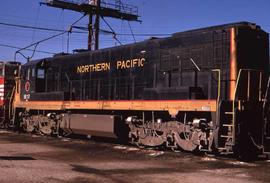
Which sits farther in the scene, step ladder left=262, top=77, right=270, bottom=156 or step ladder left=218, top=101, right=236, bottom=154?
step ladder left=262, top=77, right=270, bottom=156

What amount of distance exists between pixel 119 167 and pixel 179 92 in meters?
3.86

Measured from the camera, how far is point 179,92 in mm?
13414

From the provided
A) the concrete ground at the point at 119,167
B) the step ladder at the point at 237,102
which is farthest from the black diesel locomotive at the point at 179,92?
the concrete ground at the point at 119,167

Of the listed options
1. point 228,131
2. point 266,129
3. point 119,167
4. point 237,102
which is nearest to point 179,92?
point 237,102

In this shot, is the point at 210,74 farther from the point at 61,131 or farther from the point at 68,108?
the point at 61,131

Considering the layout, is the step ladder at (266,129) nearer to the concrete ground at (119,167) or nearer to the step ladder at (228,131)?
the concrete ground at (119,167)

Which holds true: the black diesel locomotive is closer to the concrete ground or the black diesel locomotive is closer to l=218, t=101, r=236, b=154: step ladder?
l=218, t=101, r=236, b=154: step ladder

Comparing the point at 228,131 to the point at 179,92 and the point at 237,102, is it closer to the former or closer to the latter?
the point at 237,102

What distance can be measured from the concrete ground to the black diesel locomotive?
0.74 meters

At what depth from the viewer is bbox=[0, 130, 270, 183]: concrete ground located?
8852 millimetres

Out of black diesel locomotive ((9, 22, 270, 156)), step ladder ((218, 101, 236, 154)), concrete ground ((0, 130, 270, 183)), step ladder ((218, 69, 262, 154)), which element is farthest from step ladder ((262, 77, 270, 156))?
step ladder ((218, 101, 236, 154))

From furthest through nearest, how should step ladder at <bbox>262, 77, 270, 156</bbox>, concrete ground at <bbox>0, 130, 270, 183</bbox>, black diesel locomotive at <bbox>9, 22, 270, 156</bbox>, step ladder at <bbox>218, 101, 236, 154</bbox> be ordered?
black diesel locomotive at <bbox>9, 22, 270, 156</bbox> < step ladder at <bbox>262, 77, 270, 156</bbox> < step ladder at <bbox>218, 101, 236, 154</bbox> < concrete ground at <bbox>0, 130, 270, 183</bbox>

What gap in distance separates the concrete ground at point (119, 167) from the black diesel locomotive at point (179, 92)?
0.74 metres

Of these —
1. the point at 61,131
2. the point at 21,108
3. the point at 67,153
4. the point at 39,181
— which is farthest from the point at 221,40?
the point at 21,108
